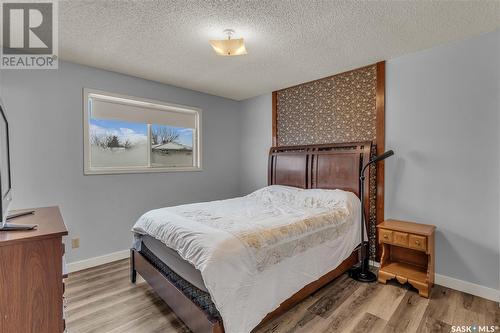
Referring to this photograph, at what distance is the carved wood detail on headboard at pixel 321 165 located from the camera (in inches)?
120

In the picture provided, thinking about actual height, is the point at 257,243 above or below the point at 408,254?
above

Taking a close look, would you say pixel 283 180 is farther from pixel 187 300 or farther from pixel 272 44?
pixel 187 300

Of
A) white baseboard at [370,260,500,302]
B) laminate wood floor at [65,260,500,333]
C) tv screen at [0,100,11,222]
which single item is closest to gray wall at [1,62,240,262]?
laminate wood floor at [65,260,500,333]

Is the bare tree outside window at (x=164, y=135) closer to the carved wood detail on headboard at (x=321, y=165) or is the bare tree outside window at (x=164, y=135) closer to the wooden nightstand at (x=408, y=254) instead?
the carved wood detail on headboard at (x=321, y=165)

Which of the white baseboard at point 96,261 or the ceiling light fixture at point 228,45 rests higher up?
the ceiling light fixture at point 228,45

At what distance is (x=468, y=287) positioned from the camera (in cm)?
239

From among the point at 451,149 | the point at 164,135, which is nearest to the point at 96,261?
the point at 164,135

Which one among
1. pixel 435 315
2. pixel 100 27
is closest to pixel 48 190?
pixel 100 27

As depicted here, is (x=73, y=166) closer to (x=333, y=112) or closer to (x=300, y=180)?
(x=300, y=180)

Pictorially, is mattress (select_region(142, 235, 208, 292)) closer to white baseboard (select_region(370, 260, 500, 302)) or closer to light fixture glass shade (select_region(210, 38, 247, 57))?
light fixture glass shade (select_region(210, 38, 247, 57))

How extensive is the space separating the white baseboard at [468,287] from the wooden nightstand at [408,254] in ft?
0.58

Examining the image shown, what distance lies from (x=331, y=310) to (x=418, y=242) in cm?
107

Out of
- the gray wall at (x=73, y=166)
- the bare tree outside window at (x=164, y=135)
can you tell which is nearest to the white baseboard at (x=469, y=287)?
the gray wall at (x=73, y=166)

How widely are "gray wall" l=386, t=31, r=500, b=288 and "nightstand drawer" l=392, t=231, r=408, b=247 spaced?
Answer: 395mm
